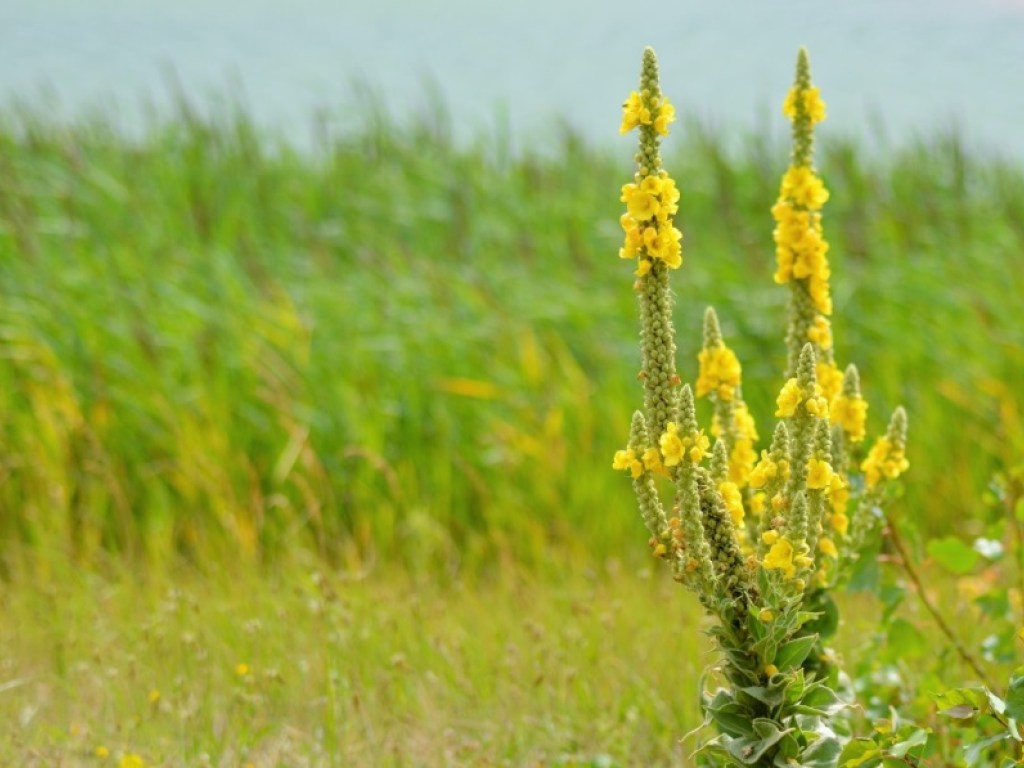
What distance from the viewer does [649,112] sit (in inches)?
96.7

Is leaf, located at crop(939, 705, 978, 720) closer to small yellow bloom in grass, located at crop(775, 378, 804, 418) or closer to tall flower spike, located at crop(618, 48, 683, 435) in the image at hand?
small yellow bloom in grass, located at crop(775, 378, 804, 418)

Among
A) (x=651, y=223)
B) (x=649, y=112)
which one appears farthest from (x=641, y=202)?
(x=649, y=112)

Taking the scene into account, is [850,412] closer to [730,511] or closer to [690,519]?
[730,511]

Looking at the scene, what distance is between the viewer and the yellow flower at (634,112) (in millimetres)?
2449

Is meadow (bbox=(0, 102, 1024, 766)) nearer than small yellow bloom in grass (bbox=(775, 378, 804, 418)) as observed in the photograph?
No

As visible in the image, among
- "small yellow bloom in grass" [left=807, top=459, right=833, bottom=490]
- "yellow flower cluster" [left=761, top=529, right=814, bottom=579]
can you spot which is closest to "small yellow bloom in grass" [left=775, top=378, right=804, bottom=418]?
"small yellow bloom in grass" [left=807, top=459, right=833, bottom=490]

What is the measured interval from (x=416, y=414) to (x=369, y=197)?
256 cm

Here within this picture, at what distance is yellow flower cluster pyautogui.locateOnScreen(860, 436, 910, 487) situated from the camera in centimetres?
299

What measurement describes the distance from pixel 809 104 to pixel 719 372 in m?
0.61

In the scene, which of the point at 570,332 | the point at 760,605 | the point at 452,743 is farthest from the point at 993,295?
the point at 760,605

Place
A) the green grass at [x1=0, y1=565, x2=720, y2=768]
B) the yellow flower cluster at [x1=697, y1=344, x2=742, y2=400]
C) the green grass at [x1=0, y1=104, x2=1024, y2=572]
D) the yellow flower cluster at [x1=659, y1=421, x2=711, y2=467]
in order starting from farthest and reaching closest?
the green grass at [x1=0, y1=104, x2=1024, y2=572]
the green grass at [x1=0, y1=565, x2=720, y2=768]
the yellow flower cluster at [x1=697, y1=344, x2=742, y2=400]
the yellow flower cluster at [x1=659, y1=421, x2=711, y2=467]

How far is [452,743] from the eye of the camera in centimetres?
376

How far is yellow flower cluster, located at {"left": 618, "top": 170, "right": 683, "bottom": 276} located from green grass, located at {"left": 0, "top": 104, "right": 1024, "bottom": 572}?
237cm

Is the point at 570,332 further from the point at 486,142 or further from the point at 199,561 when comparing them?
the point at 486,142
